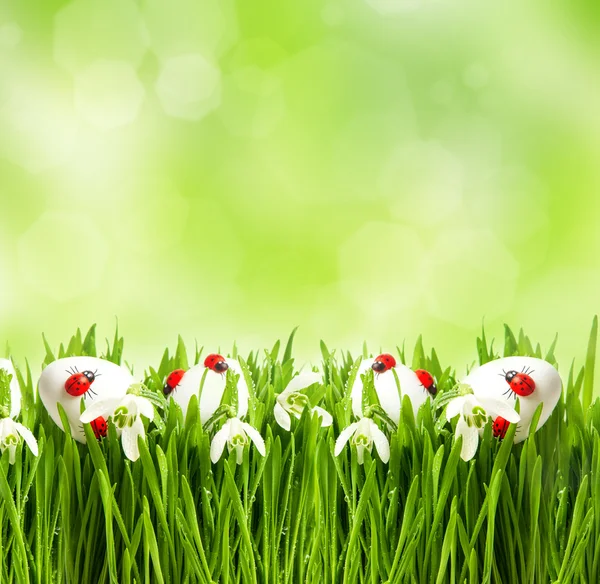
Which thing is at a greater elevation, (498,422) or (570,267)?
(570,267)

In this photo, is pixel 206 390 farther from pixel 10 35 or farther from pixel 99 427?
pixel 10 35

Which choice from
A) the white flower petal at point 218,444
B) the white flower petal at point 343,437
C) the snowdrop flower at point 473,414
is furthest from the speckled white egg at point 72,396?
the snowdrop flower at point 473,414

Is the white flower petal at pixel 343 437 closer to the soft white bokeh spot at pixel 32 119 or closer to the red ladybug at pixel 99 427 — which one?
the red ladybug at pixel 99 427

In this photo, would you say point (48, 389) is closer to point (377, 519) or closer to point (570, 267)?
point (377, 519)

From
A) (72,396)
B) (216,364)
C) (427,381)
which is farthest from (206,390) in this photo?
(427,381)

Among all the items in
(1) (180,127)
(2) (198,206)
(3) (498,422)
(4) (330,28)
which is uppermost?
(4) (330,28)

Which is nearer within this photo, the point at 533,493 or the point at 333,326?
the point at 533,493

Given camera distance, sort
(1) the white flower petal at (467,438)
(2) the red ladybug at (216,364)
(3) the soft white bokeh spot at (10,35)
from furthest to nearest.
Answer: (3) the soft white bokeh spot at (10,35) < (2) the red ladybug at (216,364) < (1) the white flower petal at (467,438)

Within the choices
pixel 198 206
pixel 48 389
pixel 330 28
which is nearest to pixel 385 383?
pixel 48 389
